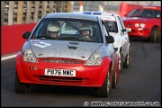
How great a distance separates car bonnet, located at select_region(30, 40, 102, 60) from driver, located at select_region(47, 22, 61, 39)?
396mm

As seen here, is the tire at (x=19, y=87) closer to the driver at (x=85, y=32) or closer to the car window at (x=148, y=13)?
the driver at (x=85, y=32)

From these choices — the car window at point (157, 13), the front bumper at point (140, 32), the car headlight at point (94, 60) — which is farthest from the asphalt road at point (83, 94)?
the car window at point (157, 13)

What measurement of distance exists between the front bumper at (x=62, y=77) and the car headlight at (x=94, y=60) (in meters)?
0.06

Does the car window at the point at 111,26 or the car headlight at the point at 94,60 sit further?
the car window at the point at 111,26

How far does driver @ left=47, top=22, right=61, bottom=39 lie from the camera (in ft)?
35.0

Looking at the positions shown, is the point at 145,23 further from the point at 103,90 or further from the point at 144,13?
the point at 103,90

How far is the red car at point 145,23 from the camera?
1006 inches

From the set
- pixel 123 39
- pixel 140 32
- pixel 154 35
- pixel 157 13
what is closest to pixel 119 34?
pixel 123 39

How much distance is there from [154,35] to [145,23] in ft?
2.58

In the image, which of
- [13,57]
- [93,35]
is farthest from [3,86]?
[13,57]

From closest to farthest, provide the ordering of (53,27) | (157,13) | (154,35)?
(53,27) < (154,35) < (157,13)

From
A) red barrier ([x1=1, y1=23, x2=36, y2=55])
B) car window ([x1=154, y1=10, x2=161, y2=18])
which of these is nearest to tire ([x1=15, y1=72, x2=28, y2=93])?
red barrier ([x1=1, y1=23, x2=36, y2=55])

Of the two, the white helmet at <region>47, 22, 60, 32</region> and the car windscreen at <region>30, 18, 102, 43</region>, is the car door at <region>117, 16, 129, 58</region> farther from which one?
the white helmet at <region>47, 22, 60, 32</region>

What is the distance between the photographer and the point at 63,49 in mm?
9852
